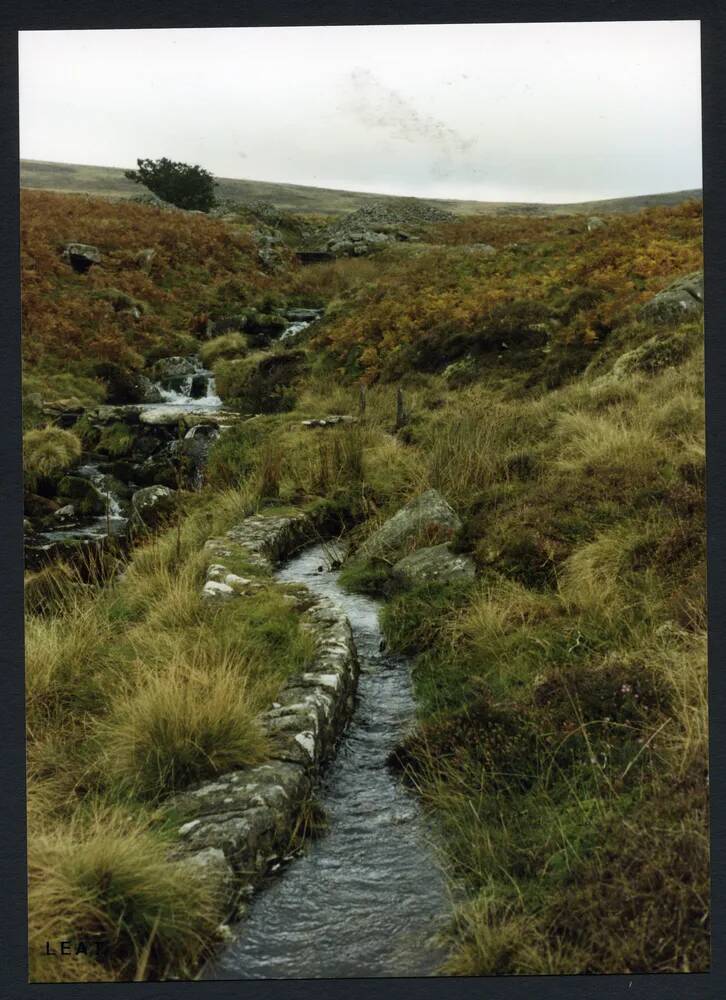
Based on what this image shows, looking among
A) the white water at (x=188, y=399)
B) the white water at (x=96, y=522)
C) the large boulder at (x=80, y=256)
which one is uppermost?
the large boulder at (x=80, y=256)

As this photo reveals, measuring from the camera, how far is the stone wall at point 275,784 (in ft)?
10.8

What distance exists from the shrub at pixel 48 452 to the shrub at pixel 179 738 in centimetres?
307

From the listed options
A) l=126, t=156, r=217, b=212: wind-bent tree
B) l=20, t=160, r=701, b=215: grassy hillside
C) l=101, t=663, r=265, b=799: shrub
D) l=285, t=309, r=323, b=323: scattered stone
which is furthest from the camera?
l=285, t=309, r=323, b=323: scattered stone

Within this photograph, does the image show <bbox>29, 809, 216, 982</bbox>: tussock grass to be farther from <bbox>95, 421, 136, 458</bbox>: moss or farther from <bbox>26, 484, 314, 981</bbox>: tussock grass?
<bbox>95, 421, 136, 458</bbox>: moss

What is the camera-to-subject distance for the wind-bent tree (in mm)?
5285

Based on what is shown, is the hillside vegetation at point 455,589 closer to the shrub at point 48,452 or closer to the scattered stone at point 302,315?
the scattered stone at point 302,315

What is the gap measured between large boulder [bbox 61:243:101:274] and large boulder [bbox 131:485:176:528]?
241 cm

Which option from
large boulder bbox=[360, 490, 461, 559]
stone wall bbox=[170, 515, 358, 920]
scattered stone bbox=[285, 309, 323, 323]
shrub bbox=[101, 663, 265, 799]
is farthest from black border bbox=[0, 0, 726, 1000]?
scattered stone bbox=[285, 309, 323, 323]

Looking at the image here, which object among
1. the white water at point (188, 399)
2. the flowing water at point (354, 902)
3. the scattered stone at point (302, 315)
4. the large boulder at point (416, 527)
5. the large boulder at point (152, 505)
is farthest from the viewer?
the white water at point (188, 399)

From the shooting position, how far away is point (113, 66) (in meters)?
4.51

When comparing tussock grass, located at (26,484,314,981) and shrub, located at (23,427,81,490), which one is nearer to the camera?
tussock grass, located at (26,484,314,981)

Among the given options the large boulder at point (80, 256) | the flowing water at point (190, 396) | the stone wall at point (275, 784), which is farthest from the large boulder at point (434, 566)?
the large boulder at point (80, 256)

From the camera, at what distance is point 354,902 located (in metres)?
3.39

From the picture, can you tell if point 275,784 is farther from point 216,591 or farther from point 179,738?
point 216,591
